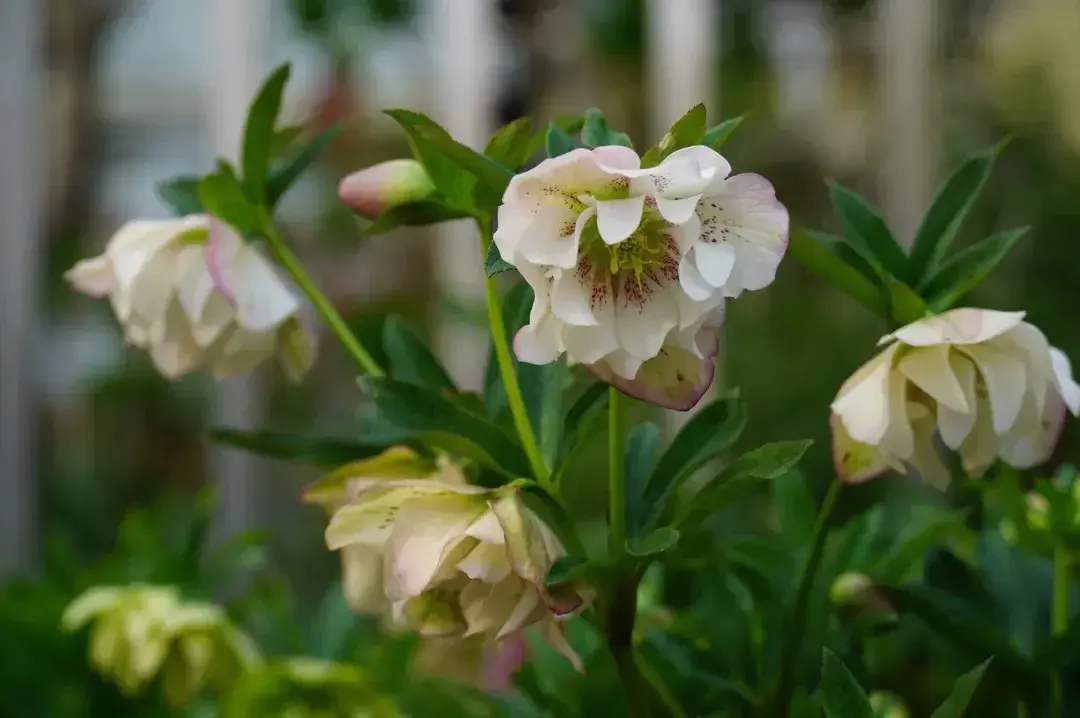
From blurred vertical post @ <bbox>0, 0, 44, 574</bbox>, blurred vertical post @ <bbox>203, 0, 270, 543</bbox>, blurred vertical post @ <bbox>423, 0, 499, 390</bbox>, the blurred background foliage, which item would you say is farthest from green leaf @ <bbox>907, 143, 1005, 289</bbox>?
blurred vertical post @ <bbox>0, 0, 44, 574</bbox>

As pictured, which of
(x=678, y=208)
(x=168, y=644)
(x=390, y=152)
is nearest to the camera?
(x=678, y=208)

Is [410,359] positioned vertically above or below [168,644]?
above

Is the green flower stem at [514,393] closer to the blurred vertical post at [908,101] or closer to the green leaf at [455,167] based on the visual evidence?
the green leaf at [455,167]

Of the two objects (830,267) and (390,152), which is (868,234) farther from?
(390,152)

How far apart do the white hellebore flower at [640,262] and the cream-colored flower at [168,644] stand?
34 centimetres

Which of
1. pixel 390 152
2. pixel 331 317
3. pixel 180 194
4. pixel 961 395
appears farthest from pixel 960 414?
pixel 390 152

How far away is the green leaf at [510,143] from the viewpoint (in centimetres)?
29

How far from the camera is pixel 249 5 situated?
189cm

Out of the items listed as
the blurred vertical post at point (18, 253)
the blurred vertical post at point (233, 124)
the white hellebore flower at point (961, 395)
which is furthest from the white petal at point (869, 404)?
the blurred vertical post at point (18, 253)

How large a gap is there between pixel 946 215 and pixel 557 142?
6.0 inches

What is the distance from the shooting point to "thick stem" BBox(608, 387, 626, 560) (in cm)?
28

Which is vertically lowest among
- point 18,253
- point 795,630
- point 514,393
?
point 18,253

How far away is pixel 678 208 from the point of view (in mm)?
227

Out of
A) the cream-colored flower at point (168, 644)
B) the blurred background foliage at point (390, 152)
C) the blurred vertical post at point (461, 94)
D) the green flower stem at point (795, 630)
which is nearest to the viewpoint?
the green flower stem at point (795, 630)
